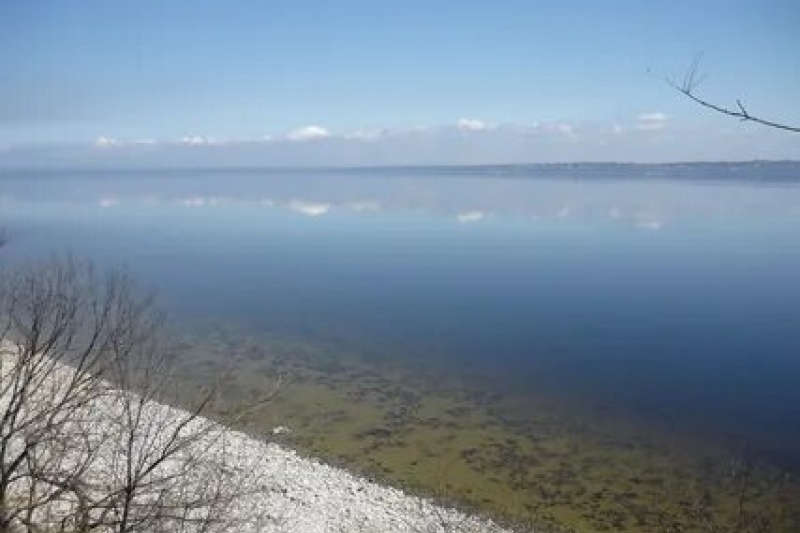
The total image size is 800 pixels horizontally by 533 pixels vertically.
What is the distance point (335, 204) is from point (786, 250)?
85.3 m

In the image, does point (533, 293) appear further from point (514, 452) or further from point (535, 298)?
point (514, 452)

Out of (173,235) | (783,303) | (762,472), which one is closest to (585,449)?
(762,472)

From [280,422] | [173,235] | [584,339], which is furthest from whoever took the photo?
[173,235]

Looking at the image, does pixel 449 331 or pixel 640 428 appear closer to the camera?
pixel 640 428

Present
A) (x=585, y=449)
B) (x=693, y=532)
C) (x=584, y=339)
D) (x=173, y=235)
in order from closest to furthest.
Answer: (x=693, y=532) → (x=585, y=449) → (x=584, y=339) → (x=173, y=235)

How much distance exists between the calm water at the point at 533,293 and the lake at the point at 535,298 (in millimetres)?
133

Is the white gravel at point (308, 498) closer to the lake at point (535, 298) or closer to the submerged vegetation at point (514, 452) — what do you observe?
the submerged vegetation at point (514, 452)

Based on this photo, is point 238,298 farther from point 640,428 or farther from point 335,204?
point 335,204

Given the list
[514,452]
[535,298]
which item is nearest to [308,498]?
[514,452]

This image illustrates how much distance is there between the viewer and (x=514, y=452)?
23375 millimetres

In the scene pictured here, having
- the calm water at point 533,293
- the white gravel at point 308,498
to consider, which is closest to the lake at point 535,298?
the calm water at point 533,293

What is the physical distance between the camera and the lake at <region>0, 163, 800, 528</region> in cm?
2900

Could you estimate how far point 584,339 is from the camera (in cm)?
3575

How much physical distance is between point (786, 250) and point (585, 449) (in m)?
48.2
